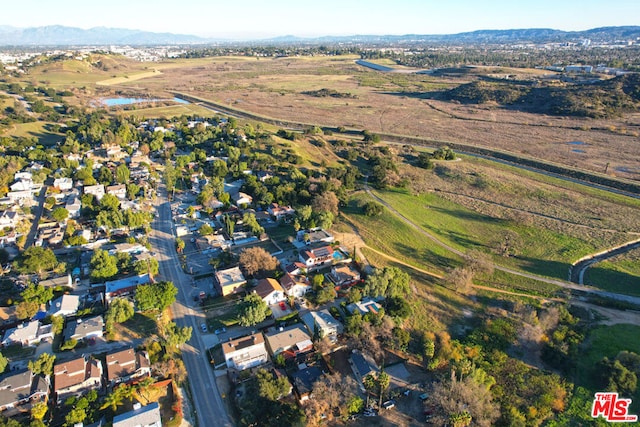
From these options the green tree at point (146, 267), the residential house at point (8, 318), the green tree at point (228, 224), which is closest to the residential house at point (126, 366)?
the green tree at point (146, 267)

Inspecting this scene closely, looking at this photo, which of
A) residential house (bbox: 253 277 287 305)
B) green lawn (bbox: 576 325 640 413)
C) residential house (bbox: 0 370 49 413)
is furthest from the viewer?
residential house (bbox: 253 277 287 305)

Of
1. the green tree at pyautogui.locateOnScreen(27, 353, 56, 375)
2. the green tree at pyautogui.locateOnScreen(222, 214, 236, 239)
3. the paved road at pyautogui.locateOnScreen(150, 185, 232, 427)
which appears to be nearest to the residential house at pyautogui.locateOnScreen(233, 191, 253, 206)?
the green tree at pyautogui.locateOnScreen(222, 214, 236, 239)

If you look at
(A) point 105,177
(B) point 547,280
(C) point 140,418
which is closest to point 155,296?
(C) point 140,418

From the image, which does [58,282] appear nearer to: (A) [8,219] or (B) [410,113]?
(A) [8,219]

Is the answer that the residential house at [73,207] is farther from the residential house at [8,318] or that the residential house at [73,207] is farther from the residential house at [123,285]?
the residential house at [8,318]

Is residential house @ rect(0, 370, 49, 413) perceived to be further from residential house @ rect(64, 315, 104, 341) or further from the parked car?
the parked car

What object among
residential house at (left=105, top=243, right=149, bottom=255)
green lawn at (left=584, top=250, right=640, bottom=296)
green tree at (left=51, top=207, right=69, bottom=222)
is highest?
green tree at (left=51, top=207, right=69, bottom=222)

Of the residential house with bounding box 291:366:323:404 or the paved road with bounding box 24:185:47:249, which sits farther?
the paved road with bounding box 24:185:47:249
